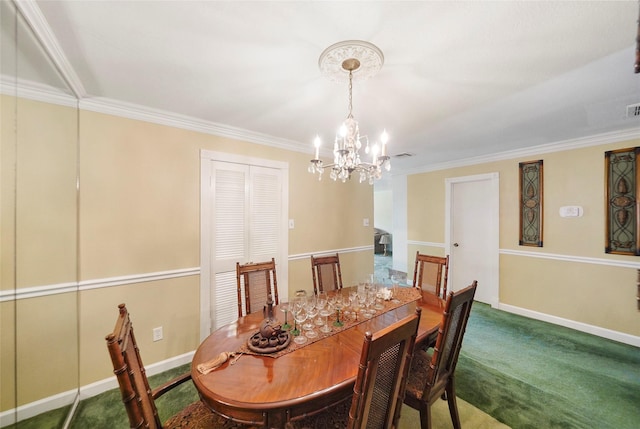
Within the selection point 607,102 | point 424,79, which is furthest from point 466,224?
point 424,79

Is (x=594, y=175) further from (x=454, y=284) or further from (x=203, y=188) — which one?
(x=203, y=188)

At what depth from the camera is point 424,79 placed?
1747 mm

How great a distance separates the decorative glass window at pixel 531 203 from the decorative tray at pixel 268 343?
3912 mm

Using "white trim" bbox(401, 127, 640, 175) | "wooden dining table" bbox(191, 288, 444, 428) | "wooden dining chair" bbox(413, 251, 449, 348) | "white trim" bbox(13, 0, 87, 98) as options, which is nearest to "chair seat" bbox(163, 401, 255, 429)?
"wooden dining table" bbox(191, 288, 444, 428)

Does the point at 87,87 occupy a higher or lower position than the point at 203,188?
higher

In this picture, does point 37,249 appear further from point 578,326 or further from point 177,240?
point 578,326

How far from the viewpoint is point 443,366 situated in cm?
149

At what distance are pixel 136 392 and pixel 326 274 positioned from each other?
1.83 metres

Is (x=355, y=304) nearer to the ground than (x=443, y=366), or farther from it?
farther from it

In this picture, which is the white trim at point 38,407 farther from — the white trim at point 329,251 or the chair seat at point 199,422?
the white trim at point 329,251

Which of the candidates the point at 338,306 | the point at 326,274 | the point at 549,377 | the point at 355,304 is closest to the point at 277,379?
the point at 338,306

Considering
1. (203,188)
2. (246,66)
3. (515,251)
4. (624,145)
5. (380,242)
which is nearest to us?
(246,66)

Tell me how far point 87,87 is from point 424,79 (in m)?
2.56

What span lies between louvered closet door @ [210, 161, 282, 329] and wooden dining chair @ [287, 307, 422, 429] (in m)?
1.80
